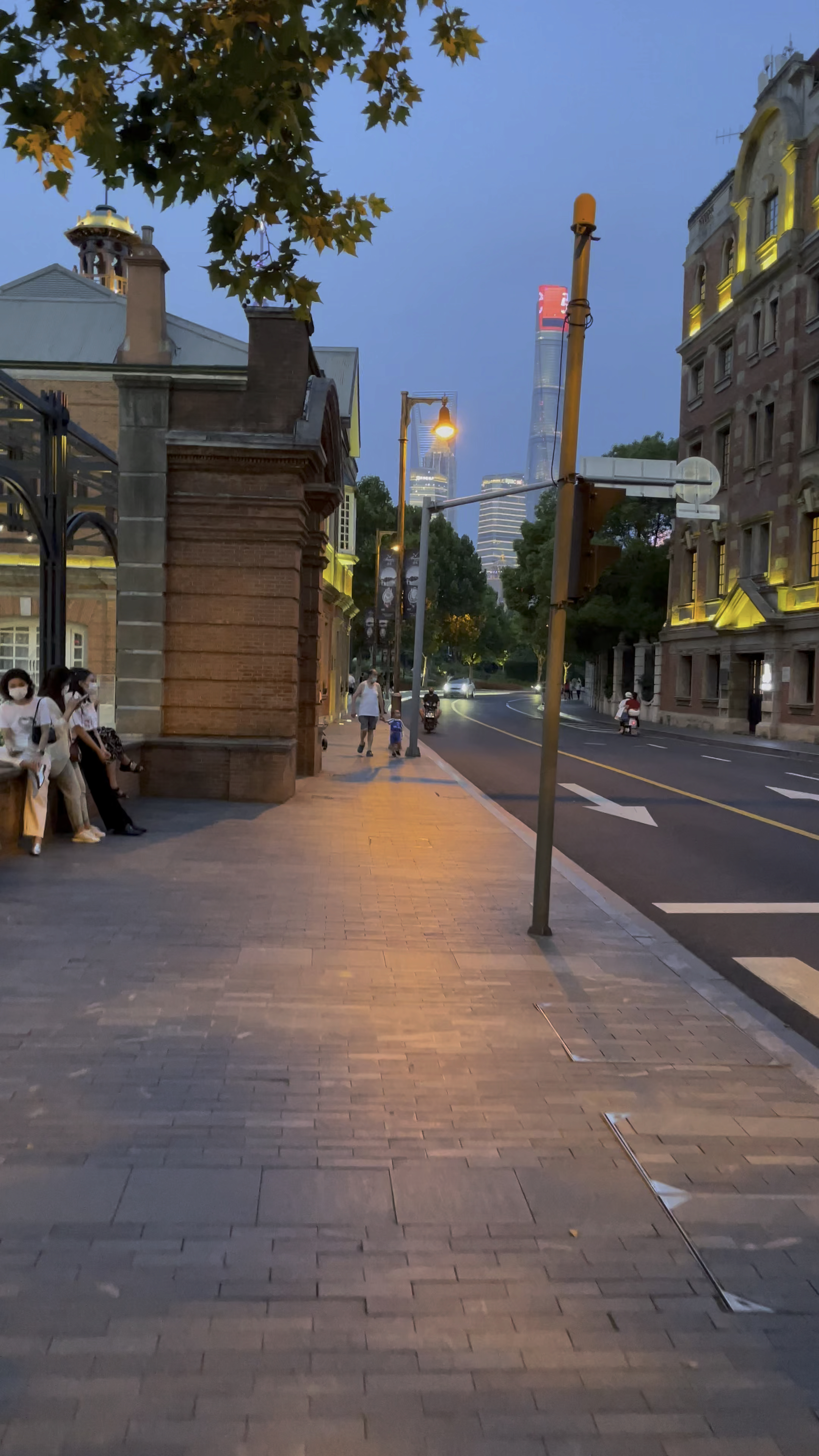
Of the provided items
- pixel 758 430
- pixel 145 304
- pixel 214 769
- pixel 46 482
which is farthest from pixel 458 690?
pixel 46 482

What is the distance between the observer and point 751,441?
42125 millimetres

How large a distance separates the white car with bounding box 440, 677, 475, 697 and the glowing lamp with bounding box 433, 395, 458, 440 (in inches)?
2654

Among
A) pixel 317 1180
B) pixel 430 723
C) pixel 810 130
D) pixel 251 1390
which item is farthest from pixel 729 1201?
pixel 810 130

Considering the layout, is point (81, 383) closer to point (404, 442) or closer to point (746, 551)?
point (404, 442)

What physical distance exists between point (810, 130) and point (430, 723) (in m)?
25.4

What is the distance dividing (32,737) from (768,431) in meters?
37.8

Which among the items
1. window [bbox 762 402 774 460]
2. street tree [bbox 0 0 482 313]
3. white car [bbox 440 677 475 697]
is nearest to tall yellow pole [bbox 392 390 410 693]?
window [bbox 762 402 774 460]

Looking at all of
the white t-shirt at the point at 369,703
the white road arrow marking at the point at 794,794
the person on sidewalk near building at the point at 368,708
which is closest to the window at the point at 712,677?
the person on sidewalk near building at the point at 368,708

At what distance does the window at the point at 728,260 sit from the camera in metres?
44.6

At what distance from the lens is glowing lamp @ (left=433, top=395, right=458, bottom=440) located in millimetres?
24547

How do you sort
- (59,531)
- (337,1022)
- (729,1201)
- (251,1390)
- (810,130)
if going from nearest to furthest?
(251,1390)
(729,1201)
(337,1022)
(59,531)
(810,130)

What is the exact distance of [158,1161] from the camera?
3.76m

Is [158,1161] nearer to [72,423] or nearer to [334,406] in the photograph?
[72,423]

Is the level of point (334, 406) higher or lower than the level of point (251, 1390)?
higher
